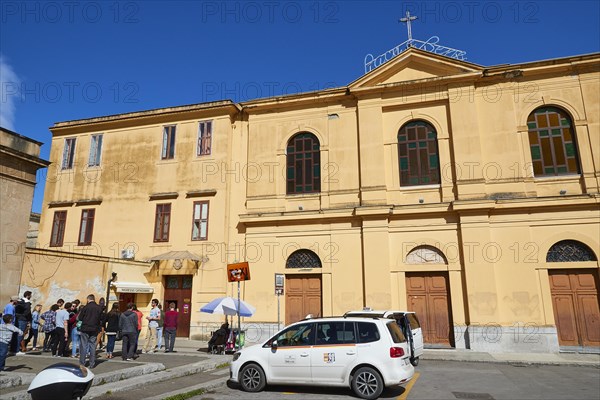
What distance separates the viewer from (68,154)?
2442 cm

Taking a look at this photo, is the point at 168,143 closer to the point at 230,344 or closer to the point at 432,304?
the point at 230,344

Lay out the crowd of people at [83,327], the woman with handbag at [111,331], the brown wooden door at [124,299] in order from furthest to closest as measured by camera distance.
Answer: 1. the brown wooden door at [124,299]
2. the woman with handbag at [111,331]
3. the crowd of people at [83,327]

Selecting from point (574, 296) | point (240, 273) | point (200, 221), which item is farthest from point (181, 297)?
point (574, 296)

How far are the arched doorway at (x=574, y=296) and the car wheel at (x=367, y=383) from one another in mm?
11760

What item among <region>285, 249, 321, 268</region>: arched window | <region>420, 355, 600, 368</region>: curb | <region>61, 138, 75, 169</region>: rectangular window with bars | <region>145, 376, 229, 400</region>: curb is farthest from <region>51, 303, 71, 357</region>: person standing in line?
<region>61, 138, 75, 169</region>: rectangular window with bars

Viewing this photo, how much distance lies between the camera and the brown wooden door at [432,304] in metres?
17.4

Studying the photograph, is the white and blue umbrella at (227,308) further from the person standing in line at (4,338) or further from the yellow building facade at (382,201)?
the person standing in line at (4,338)

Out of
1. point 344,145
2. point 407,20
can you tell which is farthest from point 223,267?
point 407,20

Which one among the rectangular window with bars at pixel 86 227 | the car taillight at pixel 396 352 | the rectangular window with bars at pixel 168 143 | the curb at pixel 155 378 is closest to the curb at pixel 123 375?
the curb at pixel 155 378

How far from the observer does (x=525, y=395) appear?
9008 millimetres

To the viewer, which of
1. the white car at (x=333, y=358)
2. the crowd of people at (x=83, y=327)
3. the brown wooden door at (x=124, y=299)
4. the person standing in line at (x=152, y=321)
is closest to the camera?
the white car at (x=333, y=358)

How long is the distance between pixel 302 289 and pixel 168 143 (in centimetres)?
1082

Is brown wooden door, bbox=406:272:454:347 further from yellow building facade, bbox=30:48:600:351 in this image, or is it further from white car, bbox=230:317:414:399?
white car, bbox=230:317:414:399

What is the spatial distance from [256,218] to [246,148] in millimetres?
4032
